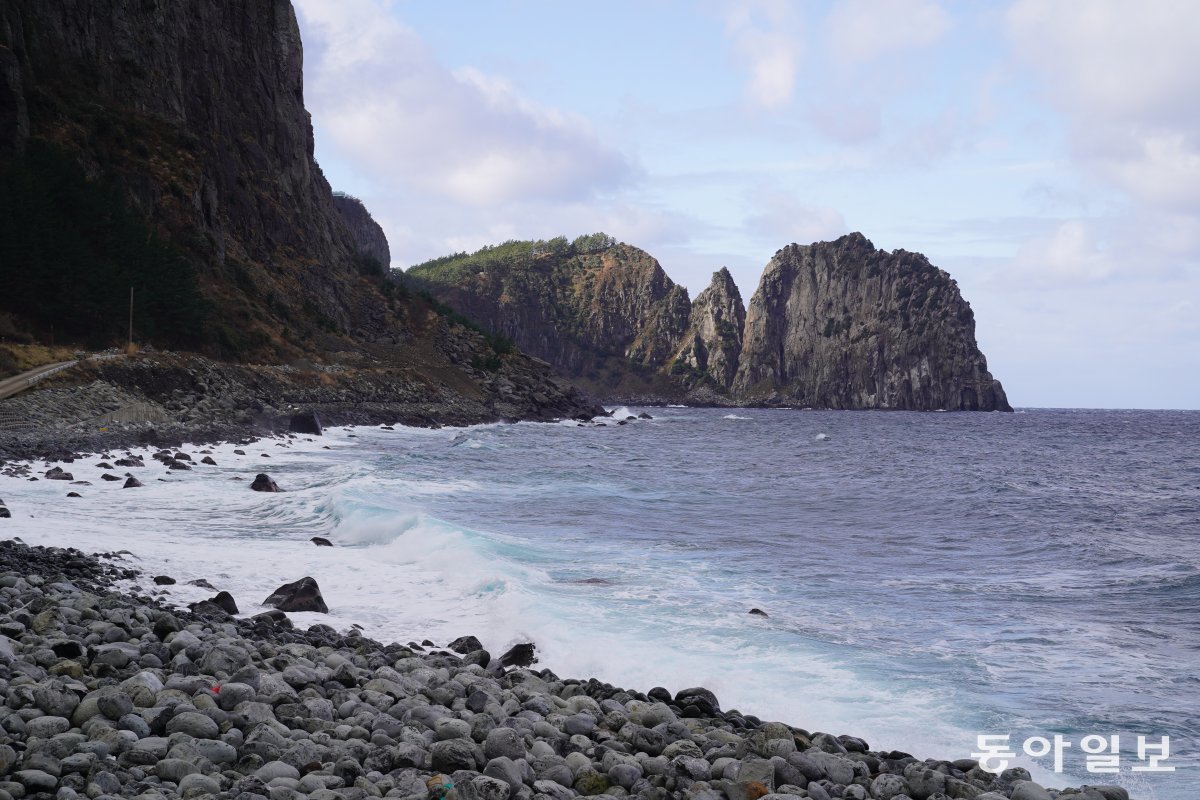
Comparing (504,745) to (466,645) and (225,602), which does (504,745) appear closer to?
(466,645)

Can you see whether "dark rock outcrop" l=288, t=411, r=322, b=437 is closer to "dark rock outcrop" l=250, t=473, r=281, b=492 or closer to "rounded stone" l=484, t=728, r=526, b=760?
"dark rock outcrop" l=250, t=473, r=281, b=492

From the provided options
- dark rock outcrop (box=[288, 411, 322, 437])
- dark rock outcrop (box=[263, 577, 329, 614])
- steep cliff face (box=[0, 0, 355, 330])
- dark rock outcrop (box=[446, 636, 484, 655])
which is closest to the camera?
dark rock outcrop (box=[446, 636, 484, 655])

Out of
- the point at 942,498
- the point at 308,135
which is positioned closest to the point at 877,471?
the point at 942,498

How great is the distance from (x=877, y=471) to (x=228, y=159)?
2417 inches

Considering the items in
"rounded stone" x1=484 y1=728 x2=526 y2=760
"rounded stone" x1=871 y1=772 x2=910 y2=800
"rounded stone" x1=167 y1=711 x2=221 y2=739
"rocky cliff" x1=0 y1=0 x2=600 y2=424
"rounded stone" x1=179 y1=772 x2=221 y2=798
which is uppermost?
"rocky cliff" x1=0 y1=0 x2=600 y2=424

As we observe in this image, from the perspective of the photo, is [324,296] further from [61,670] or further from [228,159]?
[61,670]

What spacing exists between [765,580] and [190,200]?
64196 mm

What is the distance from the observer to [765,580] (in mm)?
16359

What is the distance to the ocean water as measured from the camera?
10070 mm

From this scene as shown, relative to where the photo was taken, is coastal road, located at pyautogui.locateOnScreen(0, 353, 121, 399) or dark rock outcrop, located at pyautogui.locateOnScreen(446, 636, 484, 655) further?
coastal road, located at pyautogui.locateOnScreen(0, 353, 121, 399)

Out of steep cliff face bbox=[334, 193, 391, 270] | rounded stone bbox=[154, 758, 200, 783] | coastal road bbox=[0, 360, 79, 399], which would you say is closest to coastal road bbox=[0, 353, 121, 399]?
coastal road bbox=[0, 360, 79, 399]

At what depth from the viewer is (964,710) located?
9.77 metres

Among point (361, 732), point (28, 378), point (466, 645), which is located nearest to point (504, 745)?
point (361, 732)

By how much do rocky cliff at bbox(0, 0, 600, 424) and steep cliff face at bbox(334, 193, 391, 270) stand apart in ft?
173
